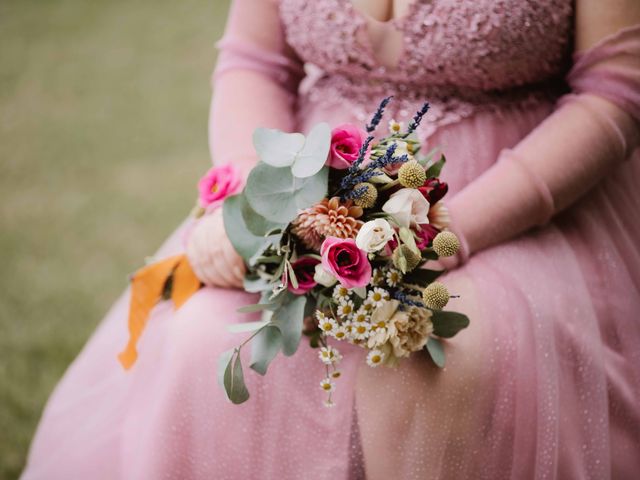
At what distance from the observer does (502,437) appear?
88 cm

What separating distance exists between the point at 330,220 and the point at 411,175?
11cm

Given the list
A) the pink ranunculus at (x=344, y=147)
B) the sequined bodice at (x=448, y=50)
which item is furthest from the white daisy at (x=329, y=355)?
the sequined bodice at (x=448, y=50)

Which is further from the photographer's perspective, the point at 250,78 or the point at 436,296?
the point at 250,78

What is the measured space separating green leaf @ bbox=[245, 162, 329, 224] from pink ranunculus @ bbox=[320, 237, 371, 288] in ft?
0.22

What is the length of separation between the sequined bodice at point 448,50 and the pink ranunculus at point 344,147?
0.29 m

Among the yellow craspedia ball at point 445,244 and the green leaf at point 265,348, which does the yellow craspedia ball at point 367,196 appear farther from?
the green leaf at point 265,348

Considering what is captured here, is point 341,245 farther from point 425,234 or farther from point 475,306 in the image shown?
point 475,306

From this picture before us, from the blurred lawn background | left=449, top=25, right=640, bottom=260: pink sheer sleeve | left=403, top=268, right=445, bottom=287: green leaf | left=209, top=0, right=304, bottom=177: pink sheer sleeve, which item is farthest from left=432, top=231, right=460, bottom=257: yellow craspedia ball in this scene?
the blurred lawn background

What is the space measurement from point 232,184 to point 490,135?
420 millimetres

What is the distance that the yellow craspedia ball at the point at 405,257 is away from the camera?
75 cm

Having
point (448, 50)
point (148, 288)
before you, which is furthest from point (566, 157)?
point (148, 288)

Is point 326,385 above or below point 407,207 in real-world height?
below

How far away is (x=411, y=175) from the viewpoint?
743mm

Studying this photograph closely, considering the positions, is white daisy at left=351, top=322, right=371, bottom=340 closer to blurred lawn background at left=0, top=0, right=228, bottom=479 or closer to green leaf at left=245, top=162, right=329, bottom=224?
green leaf at left=245, top=162, right=329, bottom=224
